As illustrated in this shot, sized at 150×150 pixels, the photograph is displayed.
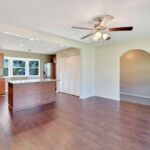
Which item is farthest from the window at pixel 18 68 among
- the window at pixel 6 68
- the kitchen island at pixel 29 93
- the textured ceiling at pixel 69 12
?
the textured ceiling at pixel 69 12

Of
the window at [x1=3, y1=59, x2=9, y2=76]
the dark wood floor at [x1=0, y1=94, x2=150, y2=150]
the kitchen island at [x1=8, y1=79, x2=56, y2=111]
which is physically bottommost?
the dark wood floor at [x1=0, y1=94, x2=150, y2=150]

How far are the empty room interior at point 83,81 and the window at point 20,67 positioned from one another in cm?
71

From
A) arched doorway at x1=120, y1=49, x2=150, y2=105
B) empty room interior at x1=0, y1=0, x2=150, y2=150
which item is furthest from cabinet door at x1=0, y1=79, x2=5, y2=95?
arched doorway at x1=120, y1=49, x2=150, y2=105

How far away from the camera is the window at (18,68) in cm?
776

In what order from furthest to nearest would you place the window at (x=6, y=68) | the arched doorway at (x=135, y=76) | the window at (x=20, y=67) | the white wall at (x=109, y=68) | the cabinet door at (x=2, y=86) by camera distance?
1. the window at (x=20, y=67)
2. the window at (x=6, y=68)
3. the cabinet door at (x=2, y=86)
4. the arched doorway at (x=135, y=76)
5. the white wall at (x=109, y=68)

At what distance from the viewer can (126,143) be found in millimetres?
2312

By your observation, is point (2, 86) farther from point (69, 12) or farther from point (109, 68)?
point (69, 12)

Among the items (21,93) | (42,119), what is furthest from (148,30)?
(21,93)

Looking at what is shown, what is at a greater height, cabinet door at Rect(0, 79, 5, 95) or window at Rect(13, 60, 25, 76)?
window at Rect(13, 60, 25, 76)

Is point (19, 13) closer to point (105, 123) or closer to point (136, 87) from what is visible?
point (105, 123)

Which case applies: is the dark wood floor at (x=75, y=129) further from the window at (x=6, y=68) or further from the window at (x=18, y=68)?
the window at (x=18, y=68)

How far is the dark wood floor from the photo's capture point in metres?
2.25

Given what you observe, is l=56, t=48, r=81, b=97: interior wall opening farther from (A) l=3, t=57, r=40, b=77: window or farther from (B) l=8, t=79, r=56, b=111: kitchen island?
(A) l=3, t=57, r=40, b=77: window

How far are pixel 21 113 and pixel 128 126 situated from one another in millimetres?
3029
